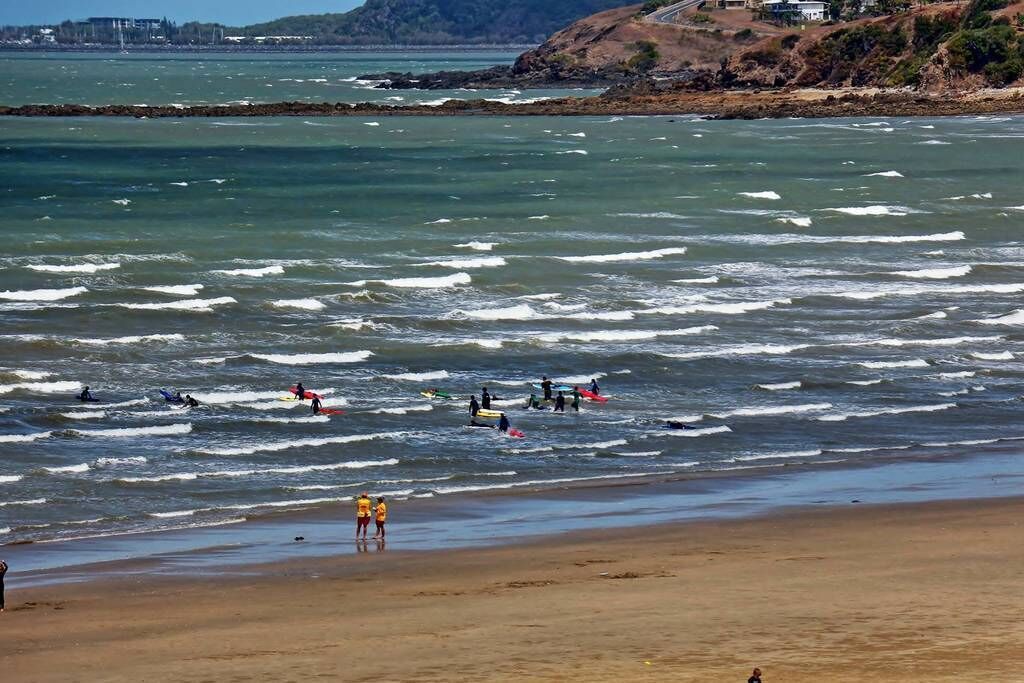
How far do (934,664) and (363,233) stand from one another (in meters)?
50.0

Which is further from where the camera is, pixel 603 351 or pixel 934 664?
pixel 603 351

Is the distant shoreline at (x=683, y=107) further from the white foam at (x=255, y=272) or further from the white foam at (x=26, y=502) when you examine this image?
the white foam at (x=26, y=502)

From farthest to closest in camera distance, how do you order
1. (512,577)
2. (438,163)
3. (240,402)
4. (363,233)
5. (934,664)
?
(438,163) < (363,233) < (240,402) < (512,577) < (934,664)

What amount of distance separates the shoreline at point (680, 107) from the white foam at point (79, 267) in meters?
87.1

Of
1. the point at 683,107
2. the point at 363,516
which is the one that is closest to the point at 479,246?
the point at 363,516

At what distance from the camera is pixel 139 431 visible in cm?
3494

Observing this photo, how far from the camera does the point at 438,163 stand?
99938 mm

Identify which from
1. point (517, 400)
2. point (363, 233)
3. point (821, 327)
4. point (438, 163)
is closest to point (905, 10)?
point (438, 163)

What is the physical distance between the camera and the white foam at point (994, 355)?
4356cm

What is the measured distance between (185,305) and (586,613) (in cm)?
3002

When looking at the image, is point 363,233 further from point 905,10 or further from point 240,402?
point 905,10

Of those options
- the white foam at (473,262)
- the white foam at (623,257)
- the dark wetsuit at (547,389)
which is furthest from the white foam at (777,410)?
the white foam at (623,257)

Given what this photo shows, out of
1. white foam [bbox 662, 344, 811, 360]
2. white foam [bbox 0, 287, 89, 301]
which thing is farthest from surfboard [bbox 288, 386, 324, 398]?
white foam [bbox 0, 287, 89, 301]

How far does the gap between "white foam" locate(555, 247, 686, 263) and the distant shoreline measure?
76866mm
